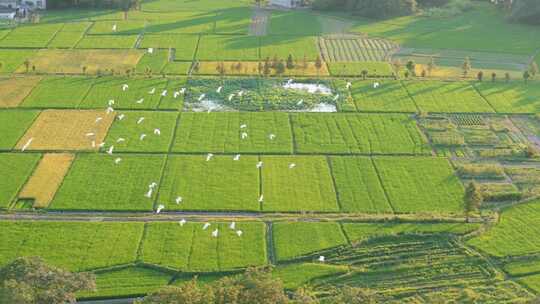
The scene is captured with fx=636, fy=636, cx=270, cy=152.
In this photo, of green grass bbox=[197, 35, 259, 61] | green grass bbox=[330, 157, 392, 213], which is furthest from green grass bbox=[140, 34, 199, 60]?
green grass bbox=[330, 157, 392, 213]

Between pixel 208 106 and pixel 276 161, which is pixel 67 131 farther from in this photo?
A: pixel 276 161

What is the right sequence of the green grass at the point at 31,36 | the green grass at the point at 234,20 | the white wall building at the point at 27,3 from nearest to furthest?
the green grass at the point at 31,36 < the green grass at the point at 234,20 < the white wall building at the point at 27,3

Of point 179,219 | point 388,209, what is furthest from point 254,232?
point 388,209

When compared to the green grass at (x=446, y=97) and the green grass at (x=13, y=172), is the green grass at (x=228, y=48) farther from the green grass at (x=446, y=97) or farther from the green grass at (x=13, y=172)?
the green grass at (x=13, y=172)

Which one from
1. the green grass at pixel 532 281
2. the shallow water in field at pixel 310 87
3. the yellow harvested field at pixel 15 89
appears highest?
the shallow water in field at pixel 310 87

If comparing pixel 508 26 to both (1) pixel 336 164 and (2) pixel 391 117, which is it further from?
(1) pixel 336 164

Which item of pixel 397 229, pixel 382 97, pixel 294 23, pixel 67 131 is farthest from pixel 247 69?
pixel 397 229

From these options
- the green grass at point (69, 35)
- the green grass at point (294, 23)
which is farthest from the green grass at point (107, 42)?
the green grass at point (294, 23)
